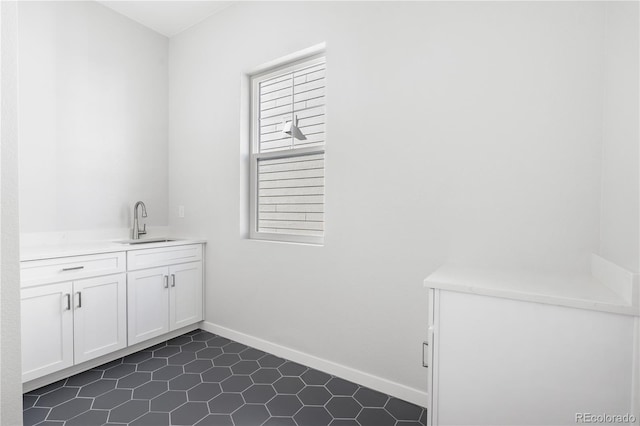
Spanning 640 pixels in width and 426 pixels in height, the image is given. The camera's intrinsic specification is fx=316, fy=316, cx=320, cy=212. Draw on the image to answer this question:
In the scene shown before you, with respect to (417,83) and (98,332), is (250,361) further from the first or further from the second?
(417,83)

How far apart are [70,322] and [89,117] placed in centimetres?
177

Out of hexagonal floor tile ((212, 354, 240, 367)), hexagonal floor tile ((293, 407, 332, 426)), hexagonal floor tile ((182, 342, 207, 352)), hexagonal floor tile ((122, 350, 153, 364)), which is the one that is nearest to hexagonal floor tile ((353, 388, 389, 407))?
hexagonal floor tile ((293, 407, 332, 426))

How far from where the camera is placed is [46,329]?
1999 mm

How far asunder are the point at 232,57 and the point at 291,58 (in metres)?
0.66

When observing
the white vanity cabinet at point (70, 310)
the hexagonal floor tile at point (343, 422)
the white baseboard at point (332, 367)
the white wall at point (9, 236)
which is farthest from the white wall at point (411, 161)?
the white wall at point (9, 236)

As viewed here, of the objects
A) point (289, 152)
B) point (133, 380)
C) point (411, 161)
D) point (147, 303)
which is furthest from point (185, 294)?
point (411, 161)

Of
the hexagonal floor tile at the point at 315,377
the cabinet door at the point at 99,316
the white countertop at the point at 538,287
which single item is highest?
the white countertop at the point at 538,287

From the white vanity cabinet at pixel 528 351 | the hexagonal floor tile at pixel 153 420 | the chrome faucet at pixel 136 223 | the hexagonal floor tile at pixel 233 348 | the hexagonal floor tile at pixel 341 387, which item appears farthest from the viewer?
the chrome faucet at pixel 136 223

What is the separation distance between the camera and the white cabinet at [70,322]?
1.93m

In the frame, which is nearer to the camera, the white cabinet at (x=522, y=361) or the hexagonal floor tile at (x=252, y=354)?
the white cabinet at (x=522, y=361)

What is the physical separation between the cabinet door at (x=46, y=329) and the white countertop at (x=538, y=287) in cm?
228

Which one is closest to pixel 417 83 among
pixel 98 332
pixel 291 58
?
pixel 291 58

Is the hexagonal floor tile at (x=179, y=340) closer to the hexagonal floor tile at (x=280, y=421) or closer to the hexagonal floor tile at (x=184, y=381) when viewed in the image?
the hexagonal floor tile at (x=184, y=381)

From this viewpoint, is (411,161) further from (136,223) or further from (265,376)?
(136,223)
